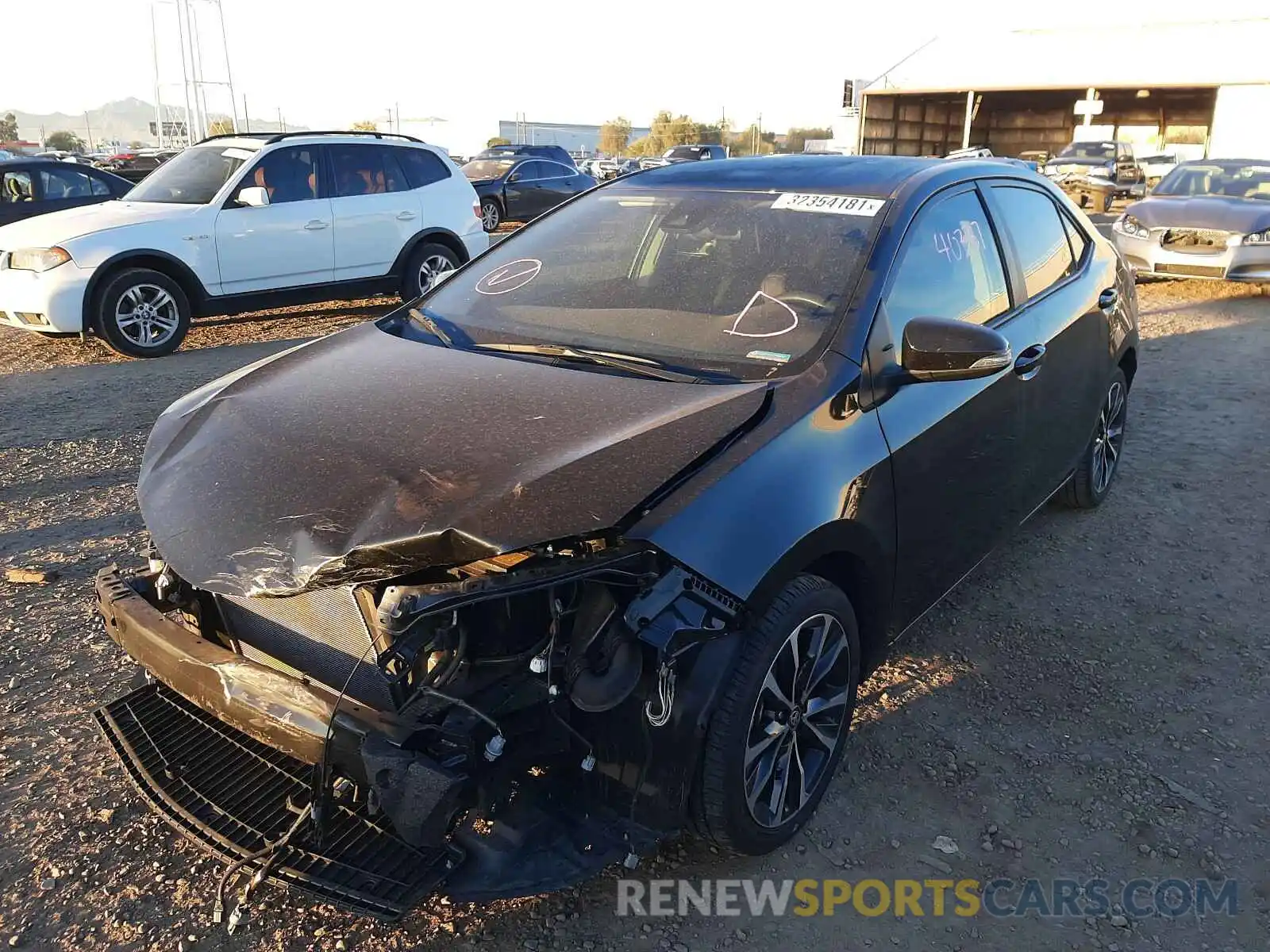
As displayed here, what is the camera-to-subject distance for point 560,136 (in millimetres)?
79250

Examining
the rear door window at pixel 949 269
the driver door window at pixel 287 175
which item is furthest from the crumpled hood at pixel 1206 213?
the driver door window at pixel 287 175

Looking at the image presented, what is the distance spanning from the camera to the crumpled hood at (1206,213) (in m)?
10.6

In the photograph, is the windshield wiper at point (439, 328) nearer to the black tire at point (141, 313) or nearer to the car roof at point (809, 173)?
the car roof at point (809, 173)

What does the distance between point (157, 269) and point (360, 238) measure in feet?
6.08

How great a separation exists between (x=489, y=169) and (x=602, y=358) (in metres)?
17.4

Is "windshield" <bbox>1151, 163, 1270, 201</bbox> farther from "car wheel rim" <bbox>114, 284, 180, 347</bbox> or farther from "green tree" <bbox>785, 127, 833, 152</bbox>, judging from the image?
"green tree" <bbox>785, 127, 833, 152</bbox>

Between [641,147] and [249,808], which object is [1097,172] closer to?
[249,808]

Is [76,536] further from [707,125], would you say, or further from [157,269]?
[707,125]

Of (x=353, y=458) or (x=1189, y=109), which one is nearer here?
(x=353, y=458)

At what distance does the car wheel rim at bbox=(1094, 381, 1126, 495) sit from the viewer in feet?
15.7

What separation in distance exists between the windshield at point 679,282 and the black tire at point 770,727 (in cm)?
69

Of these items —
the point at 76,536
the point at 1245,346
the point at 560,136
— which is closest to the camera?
the point at 76,536

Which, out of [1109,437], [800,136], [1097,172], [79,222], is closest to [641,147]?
[800,136]

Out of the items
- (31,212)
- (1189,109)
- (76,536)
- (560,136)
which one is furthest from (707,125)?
(76,536)
